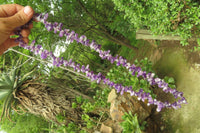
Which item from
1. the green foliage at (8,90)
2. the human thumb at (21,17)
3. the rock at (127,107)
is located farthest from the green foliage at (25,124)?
the human thumb at (21,17)

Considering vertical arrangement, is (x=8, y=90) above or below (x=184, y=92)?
below

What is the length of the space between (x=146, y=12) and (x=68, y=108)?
2.73m

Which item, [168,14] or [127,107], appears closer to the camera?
[168,14]

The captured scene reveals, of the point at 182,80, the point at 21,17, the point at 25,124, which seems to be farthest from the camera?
the point at 25,124

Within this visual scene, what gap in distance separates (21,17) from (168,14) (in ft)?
6.30

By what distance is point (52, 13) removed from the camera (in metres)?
4.27

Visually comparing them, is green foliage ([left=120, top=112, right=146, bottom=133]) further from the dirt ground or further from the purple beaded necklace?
the dirt ground

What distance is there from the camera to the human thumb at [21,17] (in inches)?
63.3

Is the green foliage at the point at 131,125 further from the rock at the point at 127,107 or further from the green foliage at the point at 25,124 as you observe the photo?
the green foliage at the point at 25,124

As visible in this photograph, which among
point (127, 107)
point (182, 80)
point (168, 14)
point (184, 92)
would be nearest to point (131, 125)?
point (127, 107)

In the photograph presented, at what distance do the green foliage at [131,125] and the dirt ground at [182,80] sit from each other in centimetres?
50

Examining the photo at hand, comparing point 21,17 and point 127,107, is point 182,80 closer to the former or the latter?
point 127,107

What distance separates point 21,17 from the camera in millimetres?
1633

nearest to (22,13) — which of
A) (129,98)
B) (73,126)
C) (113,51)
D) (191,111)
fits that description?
(129,98)
